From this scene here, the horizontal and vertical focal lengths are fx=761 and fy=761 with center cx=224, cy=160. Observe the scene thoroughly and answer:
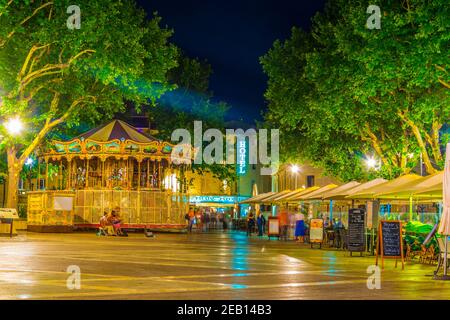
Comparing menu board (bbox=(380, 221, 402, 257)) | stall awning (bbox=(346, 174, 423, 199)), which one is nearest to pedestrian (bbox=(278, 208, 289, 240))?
stall awning (bbox=(346, 174, 423, 199))

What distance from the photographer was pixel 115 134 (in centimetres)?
4803

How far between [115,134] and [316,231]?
65.9 ft

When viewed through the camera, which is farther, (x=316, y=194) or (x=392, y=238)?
(x=316, y=194)

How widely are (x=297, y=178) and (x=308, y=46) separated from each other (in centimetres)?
3744

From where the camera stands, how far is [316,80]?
3819 cm

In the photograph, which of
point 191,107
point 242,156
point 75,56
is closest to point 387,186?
point 75,56

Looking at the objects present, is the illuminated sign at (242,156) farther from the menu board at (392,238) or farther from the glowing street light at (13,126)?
the menu board at (392,238)

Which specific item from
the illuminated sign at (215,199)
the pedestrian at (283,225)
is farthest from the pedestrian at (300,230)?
the illuminated sign at (215,199)

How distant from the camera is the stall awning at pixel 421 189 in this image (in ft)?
75.5

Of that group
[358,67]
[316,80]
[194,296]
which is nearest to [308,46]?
[316,80]

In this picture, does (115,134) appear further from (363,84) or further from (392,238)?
(392,238)

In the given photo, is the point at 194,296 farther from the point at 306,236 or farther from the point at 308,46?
the point at 308,46

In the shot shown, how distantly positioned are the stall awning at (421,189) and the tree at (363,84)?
637 cm
